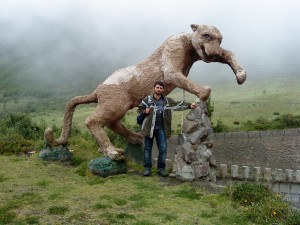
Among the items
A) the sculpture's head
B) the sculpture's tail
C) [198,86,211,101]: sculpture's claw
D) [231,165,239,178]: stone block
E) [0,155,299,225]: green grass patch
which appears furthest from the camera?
[231,165,239,178]: stone block

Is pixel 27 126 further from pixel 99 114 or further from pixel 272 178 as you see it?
pixel 272 178

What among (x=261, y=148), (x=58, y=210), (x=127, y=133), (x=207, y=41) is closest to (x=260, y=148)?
(x=261, y=148)

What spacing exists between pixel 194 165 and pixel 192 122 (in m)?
0.77

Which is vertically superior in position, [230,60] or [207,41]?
[207,41]

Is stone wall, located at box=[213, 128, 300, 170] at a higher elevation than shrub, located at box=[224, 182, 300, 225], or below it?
below

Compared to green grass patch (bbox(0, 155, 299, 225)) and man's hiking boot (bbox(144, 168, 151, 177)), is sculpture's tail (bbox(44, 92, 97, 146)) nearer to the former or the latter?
green grass patch (bbox(0, 155, 299, 225))

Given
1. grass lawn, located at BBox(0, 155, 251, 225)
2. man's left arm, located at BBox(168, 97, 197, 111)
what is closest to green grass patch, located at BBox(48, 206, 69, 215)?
grass lawn, located at BBox(0, 155, 251, 225)

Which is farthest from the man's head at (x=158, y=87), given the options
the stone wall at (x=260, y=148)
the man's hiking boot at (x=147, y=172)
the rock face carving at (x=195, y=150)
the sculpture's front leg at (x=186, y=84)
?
the stone wall at (x=260, y=148)

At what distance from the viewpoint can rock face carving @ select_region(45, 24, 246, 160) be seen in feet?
25.4

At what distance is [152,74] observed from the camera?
8.02 meters

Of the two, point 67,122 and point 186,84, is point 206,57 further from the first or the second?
point 67,122

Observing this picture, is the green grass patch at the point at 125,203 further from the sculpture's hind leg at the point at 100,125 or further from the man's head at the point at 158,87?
the man's head at the point at 158,87

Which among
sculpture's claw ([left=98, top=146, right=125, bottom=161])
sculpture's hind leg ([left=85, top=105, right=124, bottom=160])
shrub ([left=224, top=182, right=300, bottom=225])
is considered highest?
sculpture's hind leg ([left=85, top=105, right=124, bottom=160])

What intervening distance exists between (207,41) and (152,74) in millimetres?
1230
